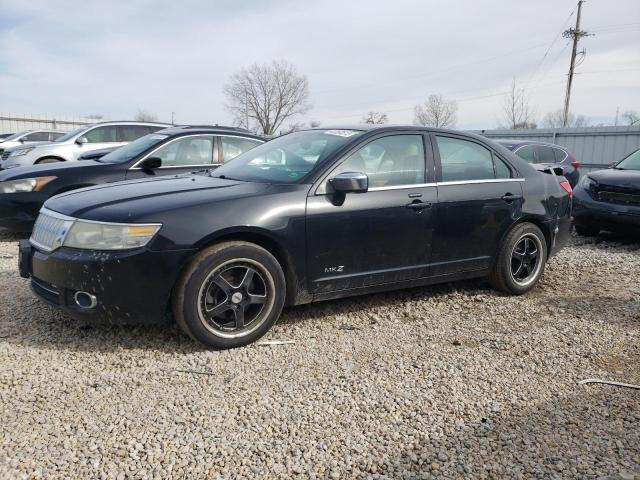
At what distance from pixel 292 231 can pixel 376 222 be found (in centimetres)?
71

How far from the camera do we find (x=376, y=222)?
413cm

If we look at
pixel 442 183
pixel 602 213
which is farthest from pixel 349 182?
pixel 602 213

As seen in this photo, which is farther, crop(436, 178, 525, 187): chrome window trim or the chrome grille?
crop(436, 178, 525, 187): chrome window trim

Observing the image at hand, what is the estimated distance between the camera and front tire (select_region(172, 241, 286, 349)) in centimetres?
348

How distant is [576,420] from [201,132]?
19.5 ft

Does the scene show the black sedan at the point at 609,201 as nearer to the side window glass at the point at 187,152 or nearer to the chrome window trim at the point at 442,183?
the chrome window trim at the point at 442,183

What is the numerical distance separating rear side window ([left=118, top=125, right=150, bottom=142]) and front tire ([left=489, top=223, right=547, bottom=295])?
9.68m

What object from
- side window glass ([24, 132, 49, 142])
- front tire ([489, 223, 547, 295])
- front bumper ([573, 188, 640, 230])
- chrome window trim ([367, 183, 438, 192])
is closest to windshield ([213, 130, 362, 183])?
chrome window trim ([367, 183, 438, 192])

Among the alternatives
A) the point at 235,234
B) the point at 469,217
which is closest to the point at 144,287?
the point at 235,234

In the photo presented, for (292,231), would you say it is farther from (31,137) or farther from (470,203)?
(31,137)

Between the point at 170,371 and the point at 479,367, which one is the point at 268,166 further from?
the point at 479,367

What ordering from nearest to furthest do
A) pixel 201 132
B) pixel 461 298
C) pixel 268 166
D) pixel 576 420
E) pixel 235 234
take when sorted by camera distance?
pixel 576 420
pixel 235 234
pixel 268 166
pixel 461 298
pixel 201 132

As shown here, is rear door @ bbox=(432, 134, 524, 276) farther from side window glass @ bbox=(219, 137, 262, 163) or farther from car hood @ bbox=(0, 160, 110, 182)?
car hood @ bbox=(0, 160, 110, 182)

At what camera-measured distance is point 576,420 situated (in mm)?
2850
